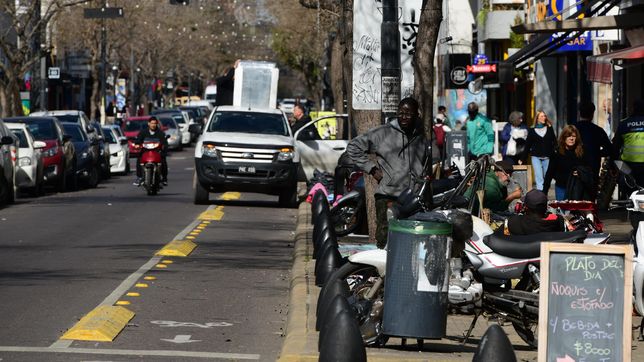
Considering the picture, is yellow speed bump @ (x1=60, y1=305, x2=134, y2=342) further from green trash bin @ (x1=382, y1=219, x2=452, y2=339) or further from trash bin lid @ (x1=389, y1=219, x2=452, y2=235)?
trash bin lid @ (x1=389, y1=219, x2=452, y2=235)

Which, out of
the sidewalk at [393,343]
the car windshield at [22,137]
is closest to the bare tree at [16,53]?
the car windshield at [22,137]

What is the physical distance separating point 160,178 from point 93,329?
19.7 m

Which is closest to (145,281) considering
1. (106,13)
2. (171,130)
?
(106,13)

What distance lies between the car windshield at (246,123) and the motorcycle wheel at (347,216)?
29.4 feet

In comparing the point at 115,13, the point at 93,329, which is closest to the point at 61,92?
the point at 115,13

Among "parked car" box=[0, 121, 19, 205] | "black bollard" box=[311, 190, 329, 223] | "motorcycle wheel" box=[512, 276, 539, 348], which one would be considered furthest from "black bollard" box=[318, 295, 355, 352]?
"parked car" box=[0, 121, 19, 205]

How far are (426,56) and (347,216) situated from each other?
3895mm

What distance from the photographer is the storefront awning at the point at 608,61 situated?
20109 millimetres

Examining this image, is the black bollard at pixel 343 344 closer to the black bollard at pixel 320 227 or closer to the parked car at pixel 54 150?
the black bollard at pixel 320 227

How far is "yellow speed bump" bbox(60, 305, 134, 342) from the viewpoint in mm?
10875

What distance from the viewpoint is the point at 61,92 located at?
3644 inches

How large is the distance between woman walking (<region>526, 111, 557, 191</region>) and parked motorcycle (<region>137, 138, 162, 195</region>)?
8.89 m

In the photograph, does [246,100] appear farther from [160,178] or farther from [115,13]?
[160,178]

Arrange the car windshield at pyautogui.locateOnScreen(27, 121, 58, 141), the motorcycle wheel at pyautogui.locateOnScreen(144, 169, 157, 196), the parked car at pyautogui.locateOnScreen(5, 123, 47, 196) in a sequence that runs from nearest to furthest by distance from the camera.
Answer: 1. the parked car at pyautogui.locateOnScreen(5, 123, 47, 196)
2. the motorcycle wheel at pyautogui.locateOnScreen(144, 169, 157, 196)
3. the car windshield at pyautogui.locateOnScreen(27, 121, 58, 141)
